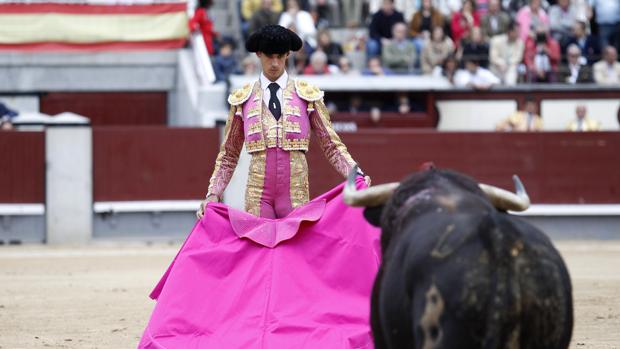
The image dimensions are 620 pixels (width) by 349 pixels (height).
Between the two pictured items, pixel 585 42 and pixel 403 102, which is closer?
pixel 403 102

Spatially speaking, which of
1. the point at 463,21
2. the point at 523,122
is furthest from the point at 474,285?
the point at 463,21

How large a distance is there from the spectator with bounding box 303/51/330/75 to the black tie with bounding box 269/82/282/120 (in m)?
7.75

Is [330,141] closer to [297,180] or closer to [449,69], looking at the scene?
[297,180]

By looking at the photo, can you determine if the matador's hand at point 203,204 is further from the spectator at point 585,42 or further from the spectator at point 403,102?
the spectator at point 585,42

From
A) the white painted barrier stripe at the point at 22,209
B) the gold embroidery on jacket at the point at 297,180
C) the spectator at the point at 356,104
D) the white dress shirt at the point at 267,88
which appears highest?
the white dress shirt at the point at 267,88

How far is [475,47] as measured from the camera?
13.1 metres

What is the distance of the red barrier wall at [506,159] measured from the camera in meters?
12.0

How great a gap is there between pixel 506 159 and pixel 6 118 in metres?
4.58

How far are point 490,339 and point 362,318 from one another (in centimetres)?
180

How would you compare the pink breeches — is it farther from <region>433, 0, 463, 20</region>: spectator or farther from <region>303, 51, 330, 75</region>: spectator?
<region>433, 0, 463, 20</region>: spectator

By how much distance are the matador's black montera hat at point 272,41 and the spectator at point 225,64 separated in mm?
8336

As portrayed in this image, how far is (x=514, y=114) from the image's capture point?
13.0 m

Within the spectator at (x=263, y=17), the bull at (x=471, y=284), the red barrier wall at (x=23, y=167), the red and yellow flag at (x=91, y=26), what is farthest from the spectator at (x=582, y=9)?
the bull at (x=471, y=284)

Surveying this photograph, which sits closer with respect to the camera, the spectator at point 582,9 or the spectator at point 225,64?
the spectator at point 225,64
